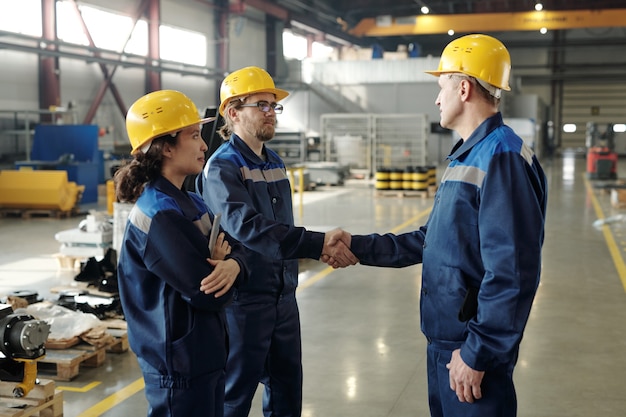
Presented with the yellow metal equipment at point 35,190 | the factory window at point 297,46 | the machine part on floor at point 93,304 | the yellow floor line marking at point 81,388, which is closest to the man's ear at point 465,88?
the yellow floor line marking at point 81,388

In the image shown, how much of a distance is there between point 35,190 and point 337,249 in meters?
12.2

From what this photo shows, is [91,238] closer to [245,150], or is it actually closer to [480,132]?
[245,150]

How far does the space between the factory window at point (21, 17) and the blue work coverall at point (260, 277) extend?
50.1ft

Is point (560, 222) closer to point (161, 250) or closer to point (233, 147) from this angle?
point (233, 147)

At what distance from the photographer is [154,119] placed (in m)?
2.69

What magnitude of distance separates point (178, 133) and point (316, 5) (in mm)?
28177

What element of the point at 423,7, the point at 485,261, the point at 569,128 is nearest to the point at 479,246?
the point at 485,261

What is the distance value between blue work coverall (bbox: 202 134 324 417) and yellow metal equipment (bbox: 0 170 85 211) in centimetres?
1142

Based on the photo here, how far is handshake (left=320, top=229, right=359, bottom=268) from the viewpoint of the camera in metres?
3.36

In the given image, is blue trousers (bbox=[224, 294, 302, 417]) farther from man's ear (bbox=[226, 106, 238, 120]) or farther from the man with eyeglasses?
man's ear (bbox=[226, 106, 238, 120])

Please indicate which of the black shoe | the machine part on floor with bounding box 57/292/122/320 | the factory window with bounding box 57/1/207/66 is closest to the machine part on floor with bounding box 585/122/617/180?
the factory window with bounding box 57/1/207/66

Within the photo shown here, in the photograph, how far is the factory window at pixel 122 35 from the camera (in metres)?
18.8

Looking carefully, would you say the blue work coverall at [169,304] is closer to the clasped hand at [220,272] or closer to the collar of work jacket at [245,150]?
the clasped hand at [220,272]

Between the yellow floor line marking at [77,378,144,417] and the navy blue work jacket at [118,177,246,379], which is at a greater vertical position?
the navy blue work jacket at [118,177,246,379]
